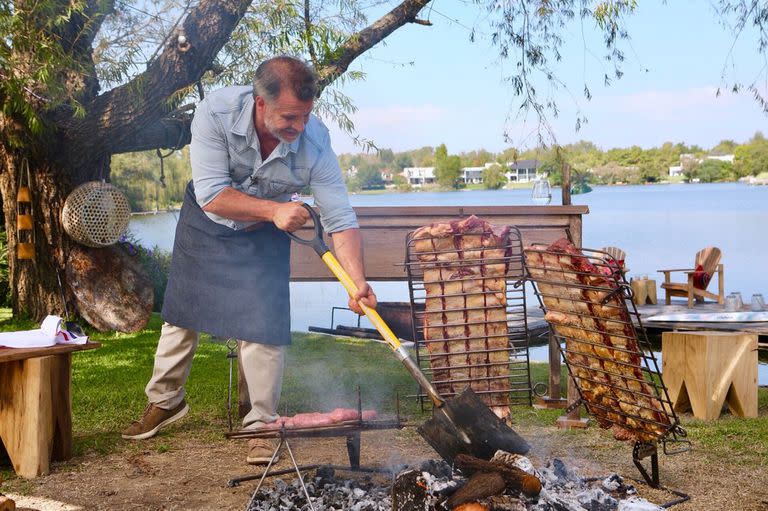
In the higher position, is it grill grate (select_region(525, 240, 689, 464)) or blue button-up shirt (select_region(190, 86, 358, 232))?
blue button-up shirt (select_region(190, 86, 358, 232))

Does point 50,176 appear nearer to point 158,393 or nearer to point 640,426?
point 158,393

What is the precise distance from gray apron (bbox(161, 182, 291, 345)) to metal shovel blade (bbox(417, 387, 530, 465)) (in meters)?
1.29

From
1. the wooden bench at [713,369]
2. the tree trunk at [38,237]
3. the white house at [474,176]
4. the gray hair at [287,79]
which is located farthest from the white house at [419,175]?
the gray hair at [287,79]

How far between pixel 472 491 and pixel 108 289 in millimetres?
7661

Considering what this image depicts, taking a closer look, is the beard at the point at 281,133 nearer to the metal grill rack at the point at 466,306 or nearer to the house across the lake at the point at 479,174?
the metal grill rack at the point at 466,306

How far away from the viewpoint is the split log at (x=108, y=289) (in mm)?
9680

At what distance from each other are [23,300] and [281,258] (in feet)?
21.6

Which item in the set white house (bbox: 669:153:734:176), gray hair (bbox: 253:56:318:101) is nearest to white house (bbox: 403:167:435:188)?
gray hair (bbox: 253:56:318:101)

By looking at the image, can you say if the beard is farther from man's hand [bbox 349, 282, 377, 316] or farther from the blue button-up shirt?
man's hand [bbox 349, 282, 377, 316]

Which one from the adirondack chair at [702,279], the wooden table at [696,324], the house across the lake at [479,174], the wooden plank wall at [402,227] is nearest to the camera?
the wooden plank wall at [402,227]

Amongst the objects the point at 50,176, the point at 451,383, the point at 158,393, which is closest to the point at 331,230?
the point at 451,383

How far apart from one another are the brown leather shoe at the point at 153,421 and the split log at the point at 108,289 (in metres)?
5.10

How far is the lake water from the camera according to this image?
14.3 metres

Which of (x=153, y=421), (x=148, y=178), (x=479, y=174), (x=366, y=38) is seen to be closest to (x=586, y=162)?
(x=479, y=174)
